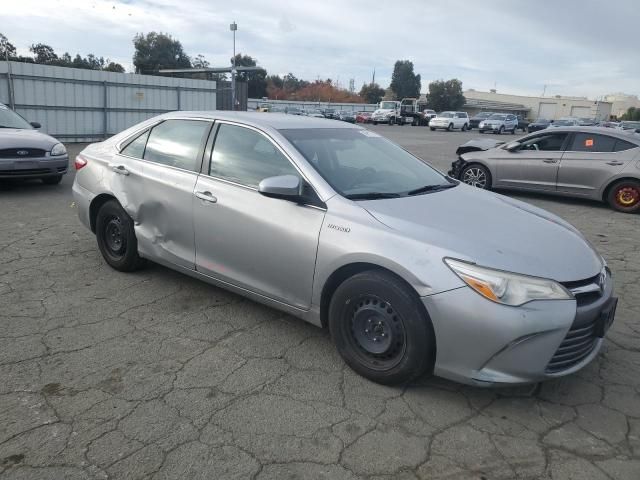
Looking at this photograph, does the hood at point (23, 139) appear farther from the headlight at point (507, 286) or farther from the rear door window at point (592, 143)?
the rear door window at point (592, 143)

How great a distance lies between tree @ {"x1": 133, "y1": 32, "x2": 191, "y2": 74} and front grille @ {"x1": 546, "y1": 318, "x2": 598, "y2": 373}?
74806 mm

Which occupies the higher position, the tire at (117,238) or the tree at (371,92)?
the tree at (371,92)

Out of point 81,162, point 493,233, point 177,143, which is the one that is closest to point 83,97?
point 81,162

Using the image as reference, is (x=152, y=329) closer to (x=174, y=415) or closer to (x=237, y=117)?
(x=174, y=415)

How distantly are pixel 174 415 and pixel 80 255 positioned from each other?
322 cm

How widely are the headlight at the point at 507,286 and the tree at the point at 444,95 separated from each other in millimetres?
77141

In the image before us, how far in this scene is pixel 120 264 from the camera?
475 cm

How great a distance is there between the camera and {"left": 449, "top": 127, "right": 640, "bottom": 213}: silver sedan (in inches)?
342

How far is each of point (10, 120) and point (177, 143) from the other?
6.52 metres

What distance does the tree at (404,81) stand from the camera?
10175 cm

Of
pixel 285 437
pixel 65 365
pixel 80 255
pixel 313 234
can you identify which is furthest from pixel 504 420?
pixel 80 255

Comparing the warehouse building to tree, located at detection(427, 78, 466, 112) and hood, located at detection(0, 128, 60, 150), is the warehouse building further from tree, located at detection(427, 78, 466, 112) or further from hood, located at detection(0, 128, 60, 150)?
hood, located at detection(0, 128, 60, 150)

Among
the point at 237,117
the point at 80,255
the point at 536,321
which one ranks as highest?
the point at 237,117

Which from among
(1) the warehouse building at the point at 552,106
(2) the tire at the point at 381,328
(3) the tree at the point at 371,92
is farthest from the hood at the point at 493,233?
(3) the tree at the point at 371,92
